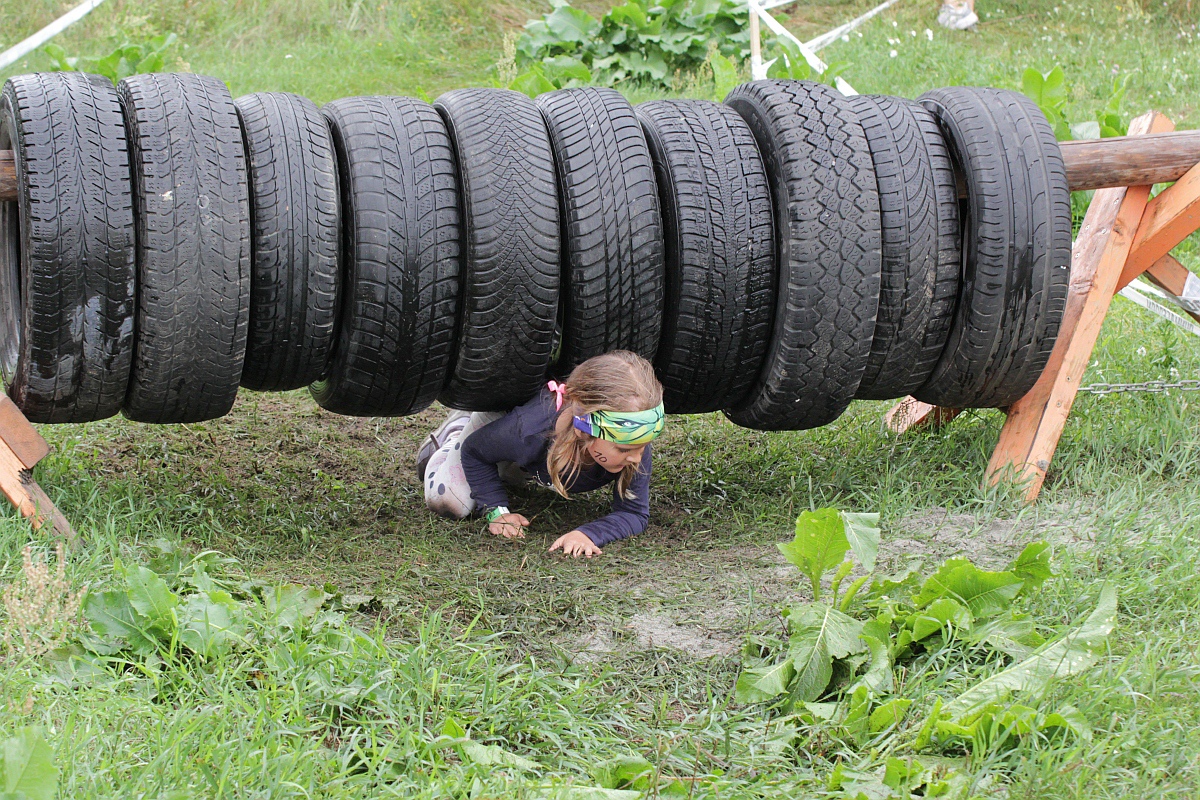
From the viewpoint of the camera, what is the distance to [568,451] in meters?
3.87

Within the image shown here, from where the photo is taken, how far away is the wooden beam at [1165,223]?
414cm

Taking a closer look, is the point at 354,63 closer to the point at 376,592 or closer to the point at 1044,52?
the point at 1044,52

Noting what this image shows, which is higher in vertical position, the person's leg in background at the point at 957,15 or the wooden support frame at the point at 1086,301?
the person's leg in background at the point at 957,15

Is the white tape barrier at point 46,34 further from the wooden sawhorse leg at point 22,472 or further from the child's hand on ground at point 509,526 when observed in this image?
the child's hand on ground at point 509,526

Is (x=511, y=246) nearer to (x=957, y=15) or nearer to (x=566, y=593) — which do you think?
(x=566, y=593)

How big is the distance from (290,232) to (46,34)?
8.26m

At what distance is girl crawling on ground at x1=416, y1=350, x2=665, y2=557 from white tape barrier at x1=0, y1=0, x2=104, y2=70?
734 centimetres

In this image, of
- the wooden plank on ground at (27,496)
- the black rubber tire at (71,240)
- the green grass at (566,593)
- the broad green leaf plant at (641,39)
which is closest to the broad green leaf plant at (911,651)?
the green grass at (566,593)

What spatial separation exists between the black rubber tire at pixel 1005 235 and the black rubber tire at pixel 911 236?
0.21 feet

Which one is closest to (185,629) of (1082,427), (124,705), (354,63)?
(124,705)

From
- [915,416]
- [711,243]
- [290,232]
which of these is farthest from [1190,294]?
[290,232]

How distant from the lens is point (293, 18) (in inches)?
445

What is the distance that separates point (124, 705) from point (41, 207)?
1.54 metres

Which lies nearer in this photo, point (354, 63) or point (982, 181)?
point (982, 181)
